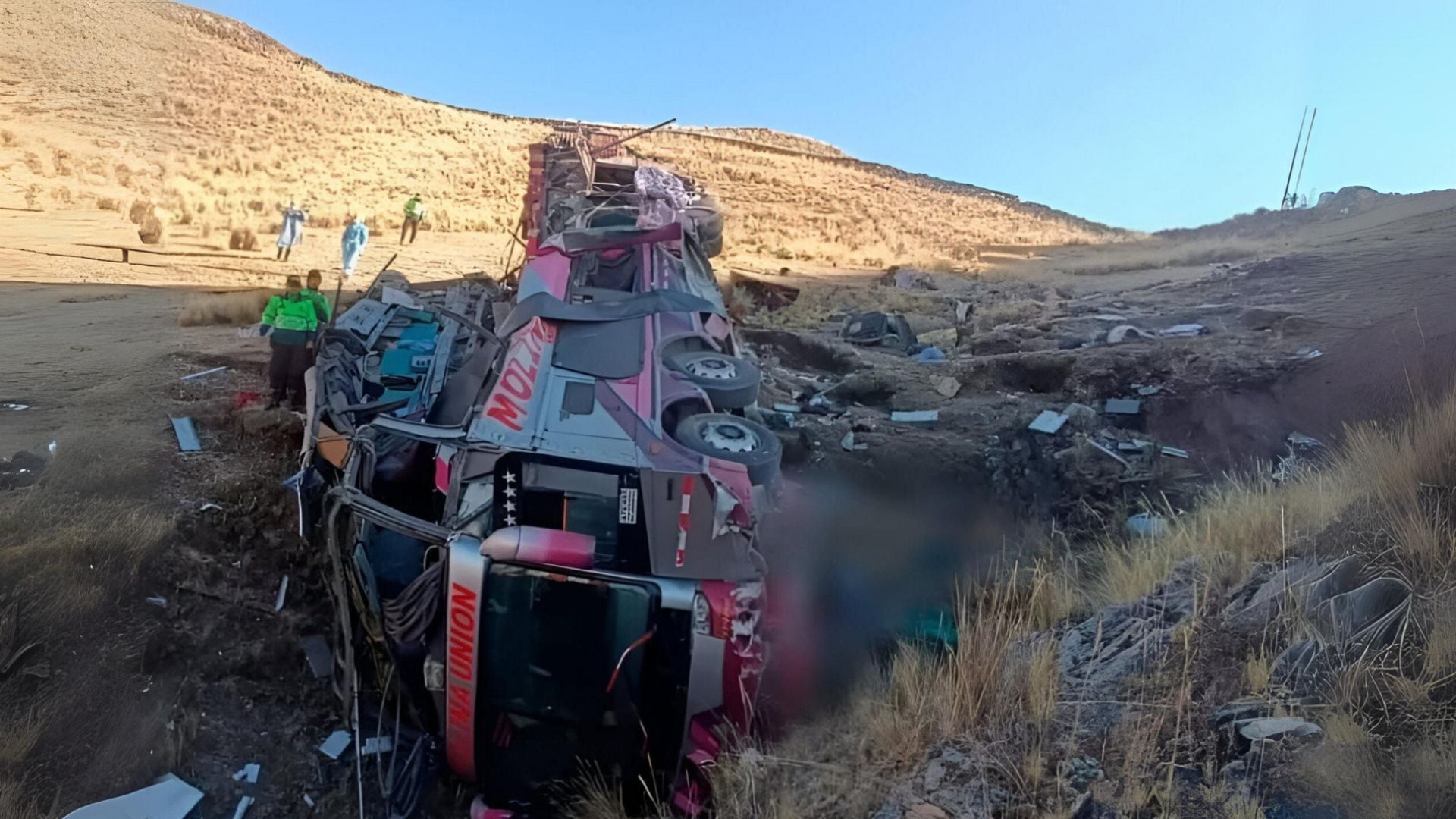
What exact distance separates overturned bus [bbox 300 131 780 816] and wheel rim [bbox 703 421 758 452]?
0.01 meters

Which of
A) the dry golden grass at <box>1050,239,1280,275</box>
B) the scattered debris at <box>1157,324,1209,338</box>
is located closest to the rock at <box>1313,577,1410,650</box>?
the scattered debris at <box>1157,324,1209,338</box>

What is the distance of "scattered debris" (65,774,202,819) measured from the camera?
429 cm

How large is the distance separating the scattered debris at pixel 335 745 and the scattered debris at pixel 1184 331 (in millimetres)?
9667

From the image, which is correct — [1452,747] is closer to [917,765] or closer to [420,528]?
[917,765]

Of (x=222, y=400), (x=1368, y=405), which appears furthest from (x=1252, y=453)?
(x=222, y=400)

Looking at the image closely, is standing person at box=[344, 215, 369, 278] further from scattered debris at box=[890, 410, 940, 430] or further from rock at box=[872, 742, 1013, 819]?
rock at box=[872, 742, 1013, 819]

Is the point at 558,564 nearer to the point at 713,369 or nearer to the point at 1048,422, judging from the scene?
the point at 713,369

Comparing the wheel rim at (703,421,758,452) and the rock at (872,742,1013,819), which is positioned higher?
the wheel rim at (703,421,758,452)

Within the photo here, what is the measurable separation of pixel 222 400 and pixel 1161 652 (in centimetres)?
795

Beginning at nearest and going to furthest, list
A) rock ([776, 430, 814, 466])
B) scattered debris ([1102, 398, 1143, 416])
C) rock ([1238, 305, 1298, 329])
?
rock ([776, 430, 814, 466])
scattered debris ([1102, 398, 1143, 416])
rock ([1238, 305, 1298, 329])

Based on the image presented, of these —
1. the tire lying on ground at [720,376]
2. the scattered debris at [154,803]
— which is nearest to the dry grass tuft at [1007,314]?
the tire lying on ground at [720,376]

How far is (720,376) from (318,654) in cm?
307

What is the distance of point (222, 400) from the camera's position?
831 centimetres

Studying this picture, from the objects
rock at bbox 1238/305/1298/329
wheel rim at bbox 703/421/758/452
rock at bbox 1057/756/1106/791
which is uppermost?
rock at bbox 1238/305/1298/329
